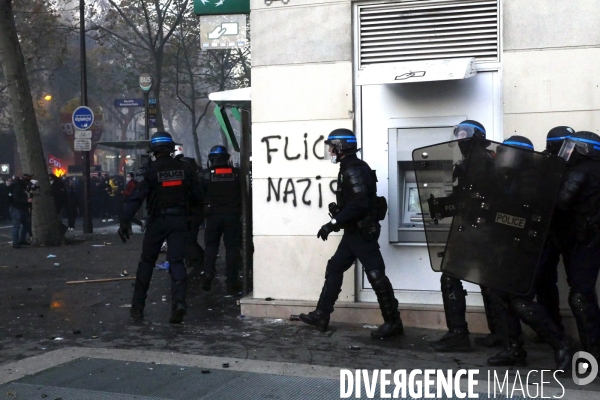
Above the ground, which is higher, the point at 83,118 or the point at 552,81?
the point at 83,118

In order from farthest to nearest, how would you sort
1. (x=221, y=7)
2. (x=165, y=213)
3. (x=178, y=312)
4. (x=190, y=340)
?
(x=221, y=7) → (x=165, y=213) → (x=178, y=312) → (x=190, y=340)

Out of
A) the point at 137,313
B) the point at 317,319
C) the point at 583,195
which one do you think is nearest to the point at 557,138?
the point at 583,195

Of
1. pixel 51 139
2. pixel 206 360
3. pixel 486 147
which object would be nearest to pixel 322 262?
pixel 206 360

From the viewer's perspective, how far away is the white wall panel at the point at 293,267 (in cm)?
779

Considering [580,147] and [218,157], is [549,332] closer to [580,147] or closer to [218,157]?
[580,147]

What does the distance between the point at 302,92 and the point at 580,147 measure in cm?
304

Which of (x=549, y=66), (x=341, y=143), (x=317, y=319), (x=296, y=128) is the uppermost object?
(x=549, y=66)

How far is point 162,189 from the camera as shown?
303 inches

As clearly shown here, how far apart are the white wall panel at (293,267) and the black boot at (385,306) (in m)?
0.76

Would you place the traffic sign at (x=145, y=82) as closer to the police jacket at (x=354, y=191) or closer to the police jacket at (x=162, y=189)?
the police jacket at (x=162, y=189)

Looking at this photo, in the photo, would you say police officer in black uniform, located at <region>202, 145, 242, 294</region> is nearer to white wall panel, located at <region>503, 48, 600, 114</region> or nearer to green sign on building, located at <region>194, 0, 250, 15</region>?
green sign on building, located at <region>194, 0, 250, 15</region>

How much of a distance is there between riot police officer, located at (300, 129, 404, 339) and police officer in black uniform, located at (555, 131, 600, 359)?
167 cm

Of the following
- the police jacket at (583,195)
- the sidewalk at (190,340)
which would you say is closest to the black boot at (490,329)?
the sidewalk at (190,340)

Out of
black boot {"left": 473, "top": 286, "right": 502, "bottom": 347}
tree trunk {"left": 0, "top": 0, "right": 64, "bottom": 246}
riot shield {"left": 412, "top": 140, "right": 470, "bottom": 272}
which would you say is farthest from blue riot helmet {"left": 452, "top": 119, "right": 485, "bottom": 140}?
tree trunk {"left": 0, "top": 0, "right": 64, "bottom": 246}
